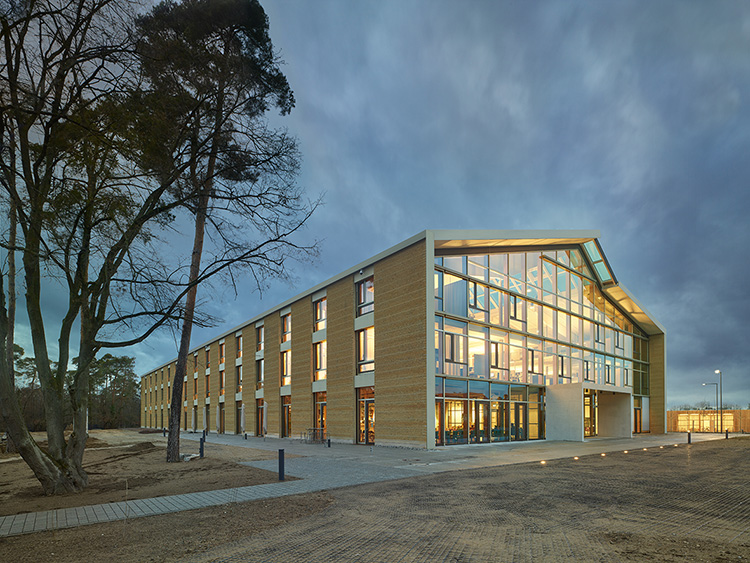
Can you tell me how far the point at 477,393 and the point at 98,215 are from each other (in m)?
18.1

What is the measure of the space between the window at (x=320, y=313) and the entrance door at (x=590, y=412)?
16665 millimetres

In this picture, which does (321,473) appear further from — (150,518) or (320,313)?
(320,313)

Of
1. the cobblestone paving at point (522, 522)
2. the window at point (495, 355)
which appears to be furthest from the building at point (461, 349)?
the cobblestone paving at point (522, 522)

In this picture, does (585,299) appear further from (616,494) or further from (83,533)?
(83,533)

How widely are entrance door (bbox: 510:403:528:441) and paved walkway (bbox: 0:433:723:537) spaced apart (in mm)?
917

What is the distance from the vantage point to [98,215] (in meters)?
10.5

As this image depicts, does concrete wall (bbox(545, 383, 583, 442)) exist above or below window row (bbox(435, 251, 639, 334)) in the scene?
below

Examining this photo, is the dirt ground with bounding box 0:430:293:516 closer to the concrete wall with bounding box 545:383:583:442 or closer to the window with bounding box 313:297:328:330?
the window with bounding box 313:297:328:330

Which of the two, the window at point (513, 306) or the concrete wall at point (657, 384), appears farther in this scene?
the concrete wall at point (657, 384)

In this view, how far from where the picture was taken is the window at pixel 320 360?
99.0ft

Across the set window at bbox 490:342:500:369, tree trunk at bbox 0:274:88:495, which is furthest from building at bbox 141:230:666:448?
tree trunk at bbox 0:274:88:495

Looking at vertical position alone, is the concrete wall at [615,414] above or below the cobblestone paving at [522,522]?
below

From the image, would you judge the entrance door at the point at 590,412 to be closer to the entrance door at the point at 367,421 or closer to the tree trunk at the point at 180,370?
the entrance door at the point at 367,421

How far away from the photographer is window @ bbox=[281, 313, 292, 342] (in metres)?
34.8
